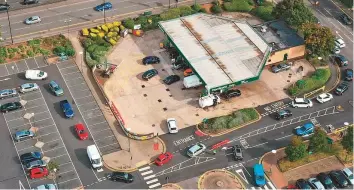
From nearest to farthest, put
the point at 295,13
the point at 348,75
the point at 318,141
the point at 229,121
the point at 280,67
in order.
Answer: the point at 318,141 → the point at 229,121 → the point at 348,75 → the point at 280,67 → the point at 295,13

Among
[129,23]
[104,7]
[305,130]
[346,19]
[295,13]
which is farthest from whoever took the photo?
[346,19]

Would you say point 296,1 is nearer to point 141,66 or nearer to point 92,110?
point 141,66

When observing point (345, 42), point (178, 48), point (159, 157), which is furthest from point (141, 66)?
point (345, 42)

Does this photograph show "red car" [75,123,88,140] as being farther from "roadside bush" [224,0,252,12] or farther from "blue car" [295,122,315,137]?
"roadside bush" [224,0,252,12]

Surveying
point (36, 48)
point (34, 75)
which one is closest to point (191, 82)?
point (34, 75)

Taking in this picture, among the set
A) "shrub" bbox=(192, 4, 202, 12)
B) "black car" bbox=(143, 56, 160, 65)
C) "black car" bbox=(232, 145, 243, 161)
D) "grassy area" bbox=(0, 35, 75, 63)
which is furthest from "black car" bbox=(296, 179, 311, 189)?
"grassy area" bbox=(0, 35, 75, 63)

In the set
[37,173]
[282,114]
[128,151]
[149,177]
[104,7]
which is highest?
[104,7]

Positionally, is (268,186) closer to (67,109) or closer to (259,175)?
(259,175)
